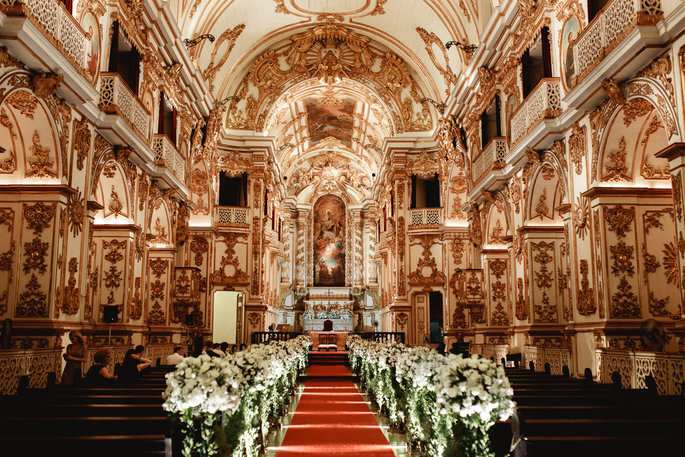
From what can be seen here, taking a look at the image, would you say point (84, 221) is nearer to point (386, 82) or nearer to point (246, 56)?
point (246, 56)

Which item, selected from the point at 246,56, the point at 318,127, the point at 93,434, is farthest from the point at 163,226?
the point at 318,127

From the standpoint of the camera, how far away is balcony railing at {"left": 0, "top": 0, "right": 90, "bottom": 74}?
8656mm

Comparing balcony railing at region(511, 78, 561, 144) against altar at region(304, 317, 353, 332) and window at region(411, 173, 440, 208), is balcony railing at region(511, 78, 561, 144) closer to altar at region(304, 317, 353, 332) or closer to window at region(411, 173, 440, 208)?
window at region(411, 173, 440, 208)

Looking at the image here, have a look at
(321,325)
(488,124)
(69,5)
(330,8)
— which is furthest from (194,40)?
(321,325)

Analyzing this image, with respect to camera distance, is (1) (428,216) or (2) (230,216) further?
(1) (428,216)

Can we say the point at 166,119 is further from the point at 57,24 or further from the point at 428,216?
the point at 428,216

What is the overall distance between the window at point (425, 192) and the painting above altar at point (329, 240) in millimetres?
15603

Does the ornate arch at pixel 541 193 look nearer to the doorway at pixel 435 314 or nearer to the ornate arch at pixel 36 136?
the ornate arch at pixel 36 136

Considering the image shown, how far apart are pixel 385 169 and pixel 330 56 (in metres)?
6.66

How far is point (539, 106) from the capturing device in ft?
43.7

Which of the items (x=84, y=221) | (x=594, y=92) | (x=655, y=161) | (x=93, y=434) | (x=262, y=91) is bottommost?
(x=93, y=434)

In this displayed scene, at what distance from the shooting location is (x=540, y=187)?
14758mm

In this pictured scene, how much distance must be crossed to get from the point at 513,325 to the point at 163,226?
412 inches

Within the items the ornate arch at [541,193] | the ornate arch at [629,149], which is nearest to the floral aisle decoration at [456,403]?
the ornate arch at [629,149]
